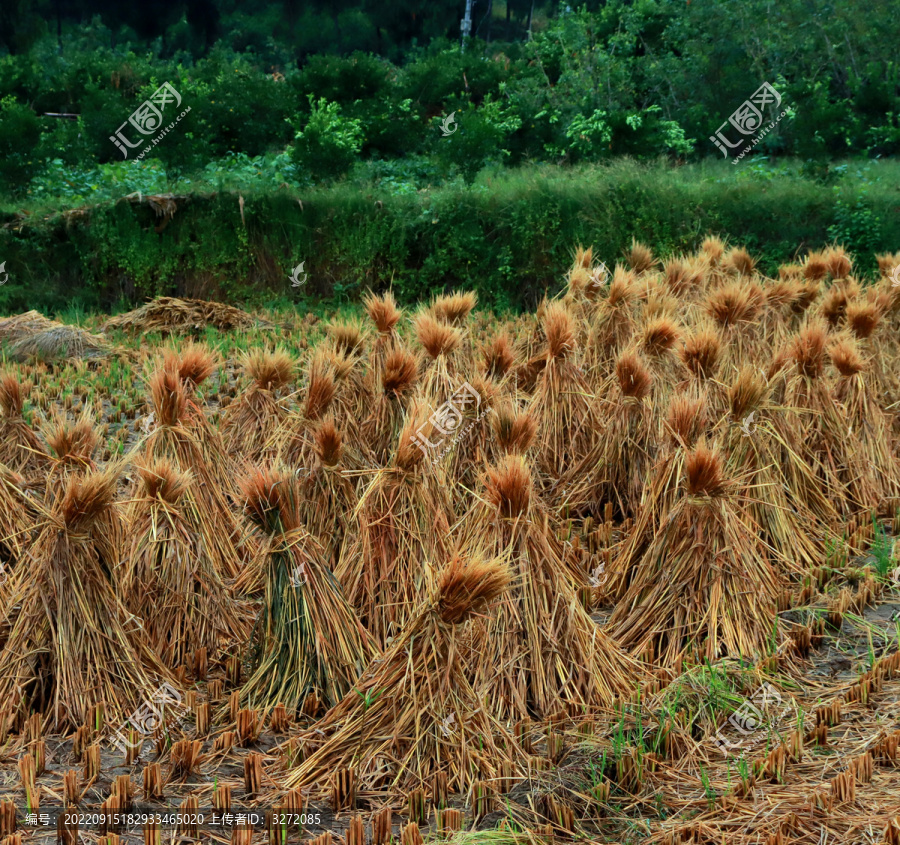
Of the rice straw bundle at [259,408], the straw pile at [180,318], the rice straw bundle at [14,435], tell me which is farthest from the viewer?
the straw pile at [180,318]

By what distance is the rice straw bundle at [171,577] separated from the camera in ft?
12.2

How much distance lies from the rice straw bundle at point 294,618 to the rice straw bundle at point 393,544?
1.04 feet

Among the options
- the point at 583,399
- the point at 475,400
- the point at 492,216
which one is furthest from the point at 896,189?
the point at 475,400

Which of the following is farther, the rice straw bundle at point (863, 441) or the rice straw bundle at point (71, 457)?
the rice straw bundle at point (863, 441)

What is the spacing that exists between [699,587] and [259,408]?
7.56ft

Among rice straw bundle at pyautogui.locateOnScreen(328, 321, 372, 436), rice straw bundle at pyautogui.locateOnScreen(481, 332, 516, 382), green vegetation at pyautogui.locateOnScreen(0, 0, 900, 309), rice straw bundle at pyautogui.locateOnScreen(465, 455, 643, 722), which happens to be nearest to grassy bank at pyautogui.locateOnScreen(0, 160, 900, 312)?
green vegetation at pyautogui.locateOnScreen(0, 0, 900, 309)

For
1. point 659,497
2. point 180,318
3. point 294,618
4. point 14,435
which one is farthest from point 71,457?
point 180,318

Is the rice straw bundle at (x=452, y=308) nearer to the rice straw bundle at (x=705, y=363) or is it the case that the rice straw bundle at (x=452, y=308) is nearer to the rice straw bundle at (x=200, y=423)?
the rice straw bundle at (x=705, y=363)

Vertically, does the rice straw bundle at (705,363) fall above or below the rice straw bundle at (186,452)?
above

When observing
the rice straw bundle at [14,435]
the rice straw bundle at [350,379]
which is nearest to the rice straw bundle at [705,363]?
the rice straw bundle at [350,379]

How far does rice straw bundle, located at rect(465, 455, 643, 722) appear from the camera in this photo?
321cm

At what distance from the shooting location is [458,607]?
2777mm

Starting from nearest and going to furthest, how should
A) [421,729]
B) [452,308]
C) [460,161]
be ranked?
1. [421,729]
2. [452,308]
3. [460,161]

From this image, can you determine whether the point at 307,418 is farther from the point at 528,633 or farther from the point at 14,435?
the point at 528,633
